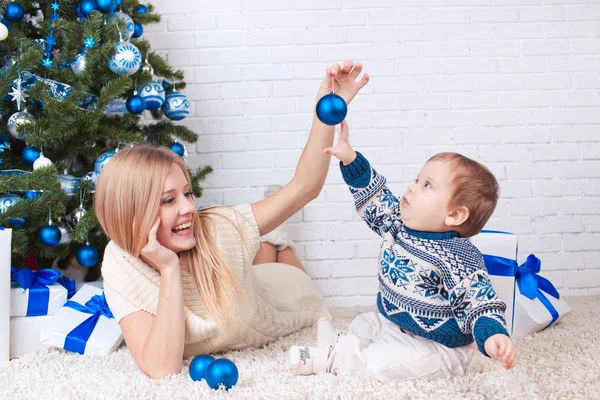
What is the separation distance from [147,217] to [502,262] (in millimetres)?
1079

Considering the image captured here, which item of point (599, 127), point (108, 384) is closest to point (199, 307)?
point (108, 384)

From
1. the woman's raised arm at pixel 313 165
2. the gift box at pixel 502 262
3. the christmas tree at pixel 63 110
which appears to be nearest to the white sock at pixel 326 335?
the woman's raised arm at pixel 313 165

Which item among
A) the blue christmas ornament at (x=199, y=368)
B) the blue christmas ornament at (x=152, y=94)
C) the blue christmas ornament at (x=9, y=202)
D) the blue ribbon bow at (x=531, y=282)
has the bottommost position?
the blue christmas ornament at (x=199, y=368)

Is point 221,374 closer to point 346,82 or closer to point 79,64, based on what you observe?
point 346,82

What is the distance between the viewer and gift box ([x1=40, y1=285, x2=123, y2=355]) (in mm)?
1723

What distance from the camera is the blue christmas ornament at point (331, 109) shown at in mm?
1282

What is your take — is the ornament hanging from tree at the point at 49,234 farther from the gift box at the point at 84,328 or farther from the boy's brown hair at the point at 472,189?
the boy's brown hair at the point at 472,189

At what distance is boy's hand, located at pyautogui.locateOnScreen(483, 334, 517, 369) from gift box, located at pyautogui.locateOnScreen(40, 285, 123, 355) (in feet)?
3.64

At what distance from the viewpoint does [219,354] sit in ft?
5.46

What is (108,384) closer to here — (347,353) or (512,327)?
(347,353)

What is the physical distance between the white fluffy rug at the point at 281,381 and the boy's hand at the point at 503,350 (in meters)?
0.15

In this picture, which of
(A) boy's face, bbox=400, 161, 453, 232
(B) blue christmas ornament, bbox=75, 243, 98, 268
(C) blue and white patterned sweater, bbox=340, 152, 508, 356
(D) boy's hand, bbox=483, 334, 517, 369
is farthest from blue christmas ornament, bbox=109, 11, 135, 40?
(D) boy's hand, bbox=483, 334, 517, 369

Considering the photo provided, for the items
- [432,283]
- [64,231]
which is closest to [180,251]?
[64,231]

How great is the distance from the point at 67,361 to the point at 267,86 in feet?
4.64
